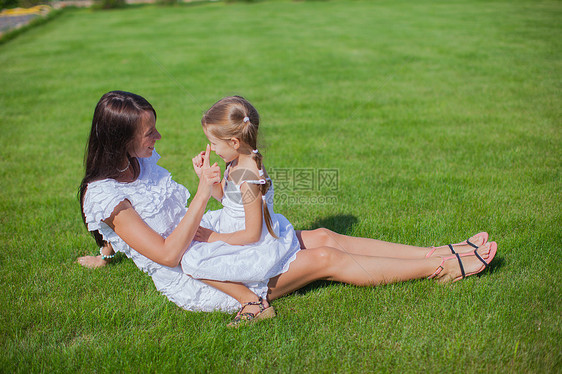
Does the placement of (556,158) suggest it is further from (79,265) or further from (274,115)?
(79,265)

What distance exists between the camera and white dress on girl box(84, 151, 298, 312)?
108 inches

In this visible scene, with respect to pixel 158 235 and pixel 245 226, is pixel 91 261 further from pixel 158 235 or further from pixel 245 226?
pixel 245 226

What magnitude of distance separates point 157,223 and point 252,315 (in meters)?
0.90

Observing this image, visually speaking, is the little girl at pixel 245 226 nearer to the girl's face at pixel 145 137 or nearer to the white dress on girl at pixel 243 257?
the white dress on girl at pixel 243 257

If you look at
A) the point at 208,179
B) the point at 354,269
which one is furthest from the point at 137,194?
the point at 354,269

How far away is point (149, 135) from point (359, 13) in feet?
58.9

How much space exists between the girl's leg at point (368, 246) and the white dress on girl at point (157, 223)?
60 centimetres

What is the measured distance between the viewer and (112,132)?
271 centimetres

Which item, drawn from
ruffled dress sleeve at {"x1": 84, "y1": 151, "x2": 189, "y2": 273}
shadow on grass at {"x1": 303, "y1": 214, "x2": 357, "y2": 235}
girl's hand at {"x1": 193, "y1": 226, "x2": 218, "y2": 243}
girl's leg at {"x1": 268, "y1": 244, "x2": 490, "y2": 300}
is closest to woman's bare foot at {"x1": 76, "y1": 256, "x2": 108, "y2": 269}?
ruffled dress sleeve at {"x1": 84, "y1": 151, "x2": 189, "y2": 273}

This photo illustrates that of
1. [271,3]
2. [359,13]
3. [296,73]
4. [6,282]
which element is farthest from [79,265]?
[271,3]

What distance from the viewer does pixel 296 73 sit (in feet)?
32.6

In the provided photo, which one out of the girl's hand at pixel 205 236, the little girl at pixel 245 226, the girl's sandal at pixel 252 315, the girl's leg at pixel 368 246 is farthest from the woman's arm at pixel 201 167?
the girl's sandal at pixel 252 315

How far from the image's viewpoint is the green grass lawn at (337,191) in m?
2.61

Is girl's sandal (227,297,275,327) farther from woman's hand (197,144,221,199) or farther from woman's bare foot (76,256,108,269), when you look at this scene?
woman's bare foot (76,256,108,269)
